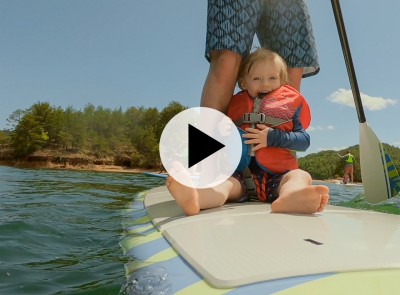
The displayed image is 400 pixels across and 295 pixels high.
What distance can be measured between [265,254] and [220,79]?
1354 millimetres

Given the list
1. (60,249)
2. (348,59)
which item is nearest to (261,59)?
(348,59)

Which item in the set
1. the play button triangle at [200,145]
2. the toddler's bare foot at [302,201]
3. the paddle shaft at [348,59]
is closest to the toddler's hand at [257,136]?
the play button triangle at [200,145]

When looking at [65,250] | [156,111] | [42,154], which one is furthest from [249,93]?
[156,111]

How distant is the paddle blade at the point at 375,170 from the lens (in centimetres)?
258

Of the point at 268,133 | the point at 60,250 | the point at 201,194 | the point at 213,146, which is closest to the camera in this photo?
the point at 60,250

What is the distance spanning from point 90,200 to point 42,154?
3359cm

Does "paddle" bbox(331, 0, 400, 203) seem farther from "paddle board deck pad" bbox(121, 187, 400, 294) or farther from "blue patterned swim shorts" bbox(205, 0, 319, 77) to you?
"paddle board deck pad" bbox(121, 187, 400, 294)

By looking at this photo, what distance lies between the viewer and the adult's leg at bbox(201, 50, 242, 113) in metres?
2.16

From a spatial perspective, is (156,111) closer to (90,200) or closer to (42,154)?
(42,154)

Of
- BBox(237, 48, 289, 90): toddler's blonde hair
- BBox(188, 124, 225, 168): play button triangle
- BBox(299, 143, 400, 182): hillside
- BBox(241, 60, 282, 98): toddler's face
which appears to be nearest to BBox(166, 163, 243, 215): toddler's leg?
BBox(188, 124, 225, 168): play button triangle

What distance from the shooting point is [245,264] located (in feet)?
2.98

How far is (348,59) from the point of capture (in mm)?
2629

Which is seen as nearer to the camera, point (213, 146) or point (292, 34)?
point (213, 146)

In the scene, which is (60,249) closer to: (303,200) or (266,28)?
(303,200)
